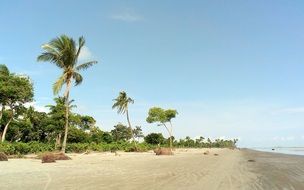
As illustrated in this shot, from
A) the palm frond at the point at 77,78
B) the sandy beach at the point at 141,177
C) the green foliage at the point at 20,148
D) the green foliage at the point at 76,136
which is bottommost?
the sandy beach at the point at 141,177

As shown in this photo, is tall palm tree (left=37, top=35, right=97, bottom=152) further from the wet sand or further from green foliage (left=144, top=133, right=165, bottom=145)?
green foliage (left=144, top=133, right=165, bottom=145)

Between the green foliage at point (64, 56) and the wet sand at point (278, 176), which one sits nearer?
the wet sand at point (278, 176)

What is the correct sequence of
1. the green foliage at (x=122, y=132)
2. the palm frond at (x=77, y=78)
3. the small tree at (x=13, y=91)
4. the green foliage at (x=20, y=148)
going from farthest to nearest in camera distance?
the green foliage at (x=122, y=132), the small tree at (x=13, y=91), the palm frond at (x=77, y=78), the green foliage at (x=20, y=148)

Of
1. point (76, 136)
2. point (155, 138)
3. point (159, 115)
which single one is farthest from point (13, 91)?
point (155, 138)

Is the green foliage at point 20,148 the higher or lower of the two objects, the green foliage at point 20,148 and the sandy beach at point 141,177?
the higher

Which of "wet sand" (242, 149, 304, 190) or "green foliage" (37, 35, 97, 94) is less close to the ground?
"green foliage" (37, 35, 97, 94)

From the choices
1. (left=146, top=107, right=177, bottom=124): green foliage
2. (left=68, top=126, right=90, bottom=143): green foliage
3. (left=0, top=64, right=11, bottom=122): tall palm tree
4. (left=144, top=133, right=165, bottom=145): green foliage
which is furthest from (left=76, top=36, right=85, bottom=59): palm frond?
(left=144, top=133, right=165, bottom=145): green foliage

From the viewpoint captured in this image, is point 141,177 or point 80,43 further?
point 80,43

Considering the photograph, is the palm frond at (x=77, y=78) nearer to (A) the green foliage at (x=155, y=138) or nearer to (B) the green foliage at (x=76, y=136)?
(B) the green foliage at (x=76, y=136)

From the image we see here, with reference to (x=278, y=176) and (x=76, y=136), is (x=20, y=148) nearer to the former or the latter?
(x=278, y=176)

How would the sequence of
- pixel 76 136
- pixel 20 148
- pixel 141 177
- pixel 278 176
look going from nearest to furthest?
pixel 141 177
pixel 278 176
pixel 20 148
pixel 76 136

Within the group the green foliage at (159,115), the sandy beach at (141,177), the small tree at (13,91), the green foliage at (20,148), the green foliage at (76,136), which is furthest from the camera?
the green foliage at (159,115)

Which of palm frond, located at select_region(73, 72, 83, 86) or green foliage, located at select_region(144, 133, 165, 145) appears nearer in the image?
palm frond, located at select_region(73, 72, 83, 86)

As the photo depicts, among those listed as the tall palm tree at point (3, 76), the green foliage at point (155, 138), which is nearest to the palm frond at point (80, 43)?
the tall palm tree at point (3, 76)
